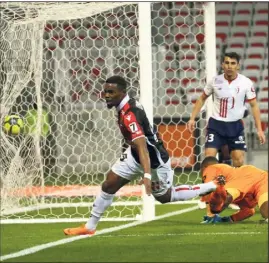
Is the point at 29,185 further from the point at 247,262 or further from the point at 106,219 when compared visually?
the point at 247,262

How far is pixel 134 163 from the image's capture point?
855 cm

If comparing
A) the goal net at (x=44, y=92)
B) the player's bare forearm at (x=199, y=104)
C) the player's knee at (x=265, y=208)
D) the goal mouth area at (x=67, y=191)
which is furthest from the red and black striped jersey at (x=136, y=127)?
the goal mouth area at (x=67, y=191)

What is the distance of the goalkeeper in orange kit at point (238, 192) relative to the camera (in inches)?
352

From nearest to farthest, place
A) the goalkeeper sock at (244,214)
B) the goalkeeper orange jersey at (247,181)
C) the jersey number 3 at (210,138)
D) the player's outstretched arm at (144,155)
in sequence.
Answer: the player's outstretched arm at (144,155)
the goalkeeper orange jersey at (247,181)
the goalkeeper sock at (244,214)
the jersey number 3 at (210,138)

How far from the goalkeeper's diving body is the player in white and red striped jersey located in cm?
192

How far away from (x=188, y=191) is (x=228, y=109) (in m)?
2.18

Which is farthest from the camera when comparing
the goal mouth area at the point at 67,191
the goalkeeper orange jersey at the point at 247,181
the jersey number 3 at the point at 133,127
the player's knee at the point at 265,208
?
the goal mouth area at the point at 67,191

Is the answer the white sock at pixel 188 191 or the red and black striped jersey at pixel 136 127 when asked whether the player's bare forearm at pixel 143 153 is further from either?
the white sock at pixel 188 191

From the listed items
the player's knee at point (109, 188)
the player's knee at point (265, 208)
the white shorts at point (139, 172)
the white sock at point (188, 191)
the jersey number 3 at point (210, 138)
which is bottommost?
the player's knee at point (265, 208)

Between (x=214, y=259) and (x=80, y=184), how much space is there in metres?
7.03

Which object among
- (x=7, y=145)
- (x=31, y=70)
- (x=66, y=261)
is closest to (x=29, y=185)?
(x=7, y=145)

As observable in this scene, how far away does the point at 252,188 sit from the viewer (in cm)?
914

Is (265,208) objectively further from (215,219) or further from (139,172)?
(139,172)

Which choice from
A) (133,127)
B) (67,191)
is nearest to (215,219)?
(133,127)
